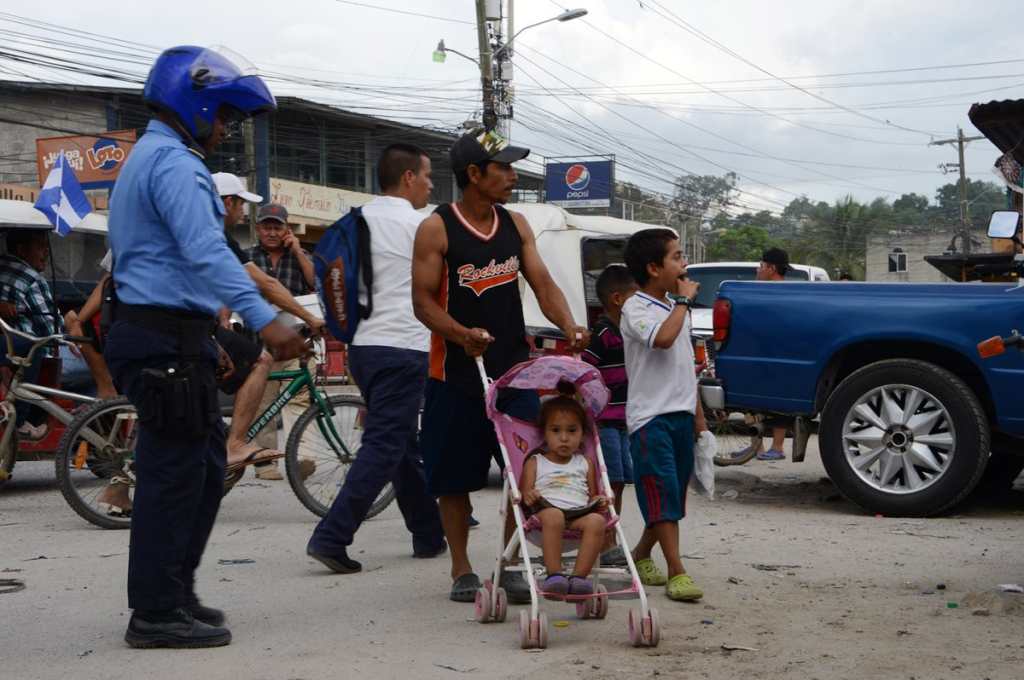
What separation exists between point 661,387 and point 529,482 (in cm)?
87

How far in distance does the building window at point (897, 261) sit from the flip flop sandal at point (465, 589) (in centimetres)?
7605

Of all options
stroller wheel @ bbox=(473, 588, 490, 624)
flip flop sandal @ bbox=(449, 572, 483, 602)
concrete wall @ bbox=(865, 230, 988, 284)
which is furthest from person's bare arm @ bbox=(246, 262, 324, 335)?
concrete wall @ bbox=(865, 230, 988, 284)

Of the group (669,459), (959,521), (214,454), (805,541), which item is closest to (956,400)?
(959,521)

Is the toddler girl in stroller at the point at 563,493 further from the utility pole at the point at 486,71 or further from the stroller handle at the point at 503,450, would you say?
the utility pole at the point at 486,71

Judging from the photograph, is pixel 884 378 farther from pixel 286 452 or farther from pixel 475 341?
pixel 475 341

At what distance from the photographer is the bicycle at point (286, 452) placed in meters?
7.95

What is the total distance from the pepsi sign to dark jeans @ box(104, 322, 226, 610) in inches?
1731

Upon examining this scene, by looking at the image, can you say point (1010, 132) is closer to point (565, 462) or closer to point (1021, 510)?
point (1021, 510)

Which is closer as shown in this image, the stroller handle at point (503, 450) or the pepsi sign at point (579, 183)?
the stroller handle at point (503, 450)

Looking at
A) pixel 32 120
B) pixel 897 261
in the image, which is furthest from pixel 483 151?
pixel 897 261

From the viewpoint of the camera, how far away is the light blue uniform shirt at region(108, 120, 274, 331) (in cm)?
462

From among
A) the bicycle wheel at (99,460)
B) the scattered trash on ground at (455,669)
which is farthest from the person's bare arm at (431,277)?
the bicycle wheel at (99,460)

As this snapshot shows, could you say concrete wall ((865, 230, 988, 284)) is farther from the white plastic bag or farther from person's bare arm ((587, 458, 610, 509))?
person's bare arm ((587, 458, 610, 509))

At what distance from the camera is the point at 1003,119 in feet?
24.7
